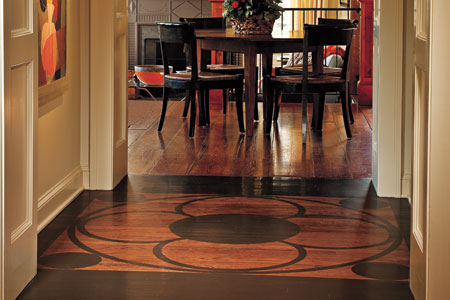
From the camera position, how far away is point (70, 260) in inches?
114

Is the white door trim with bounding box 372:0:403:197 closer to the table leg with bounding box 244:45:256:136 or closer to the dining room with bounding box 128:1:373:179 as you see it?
the dining room with bounding box 128:1:373:179

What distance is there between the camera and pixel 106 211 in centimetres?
366

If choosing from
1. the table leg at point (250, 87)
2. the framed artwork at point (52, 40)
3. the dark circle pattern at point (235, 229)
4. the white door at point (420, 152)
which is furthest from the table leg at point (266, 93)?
the white door at point (420, 152)

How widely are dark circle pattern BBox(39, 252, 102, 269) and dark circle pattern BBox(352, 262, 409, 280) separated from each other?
101 centimetres

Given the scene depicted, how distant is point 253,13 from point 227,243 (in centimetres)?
350

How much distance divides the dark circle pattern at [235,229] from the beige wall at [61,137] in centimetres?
60

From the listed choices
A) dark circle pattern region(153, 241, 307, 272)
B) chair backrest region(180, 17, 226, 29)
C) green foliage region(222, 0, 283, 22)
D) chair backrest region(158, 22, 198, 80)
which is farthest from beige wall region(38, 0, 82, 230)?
chair backrest region(180, 17, 226, 29)

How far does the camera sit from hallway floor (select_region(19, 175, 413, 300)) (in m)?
2.61

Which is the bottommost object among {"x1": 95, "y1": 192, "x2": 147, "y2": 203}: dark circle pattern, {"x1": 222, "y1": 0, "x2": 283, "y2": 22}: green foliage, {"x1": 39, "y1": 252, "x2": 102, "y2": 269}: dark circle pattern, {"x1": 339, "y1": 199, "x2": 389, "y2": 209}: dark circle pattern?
Answer: {"x1": 39, "y1": 252, "x2": 102, "y2": 269}: dark circle pattern

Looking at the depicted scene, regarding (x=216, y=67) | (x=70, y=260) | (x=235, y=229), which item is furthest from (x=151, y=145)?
(x=70, y=260)

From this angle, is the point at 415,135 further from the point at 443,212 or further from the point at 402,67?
the point at 402,67

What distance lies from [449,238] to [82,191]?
93.6 inches

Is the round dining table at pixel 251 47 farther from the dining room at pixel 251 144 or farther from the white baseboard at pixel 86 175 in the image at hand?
the white baseboard at pixel 86 175

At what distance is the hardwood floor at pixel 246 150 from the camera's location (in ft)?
15.4
